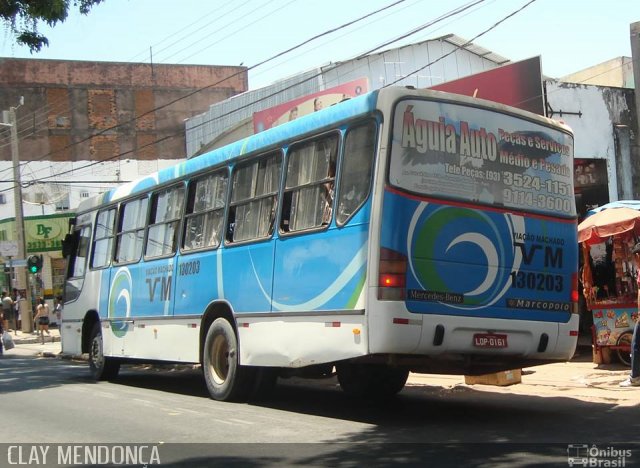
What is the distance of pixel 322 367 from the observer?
945 centimetres

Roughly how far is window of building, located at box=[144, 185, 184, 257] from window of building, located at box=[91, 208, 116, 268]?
5.46ft

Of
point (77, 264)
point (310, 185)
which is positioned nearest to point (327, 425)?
point (310, 185)

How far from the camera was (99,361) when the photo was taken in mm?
14062

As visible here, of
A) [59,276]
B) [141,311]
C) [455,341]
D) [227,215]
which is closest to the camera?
[455,341]

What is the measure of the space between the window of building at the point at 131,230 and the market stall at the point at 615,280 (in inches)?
264

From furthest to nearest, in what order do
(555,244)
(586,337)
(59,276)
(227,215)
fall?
(59,276), (586,337), (227,215), (555,244)

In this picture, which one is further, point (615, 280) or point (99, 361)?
point (99, 361)

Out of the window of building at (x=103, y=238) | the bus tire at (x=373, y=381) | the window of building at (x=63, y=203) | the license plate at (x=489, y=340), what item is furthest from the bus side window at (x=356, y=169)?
the window of building at (x=63, y=203)

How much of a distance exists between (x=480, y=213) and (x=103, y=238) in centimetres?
792

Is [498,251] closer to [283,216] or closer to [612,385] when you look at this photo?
[283,216]

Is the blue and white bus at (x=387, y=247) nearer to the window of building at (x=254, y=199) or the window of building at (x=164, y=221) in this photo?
the window of building at (x=254, y=199)

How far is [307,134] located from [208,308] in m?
2.86

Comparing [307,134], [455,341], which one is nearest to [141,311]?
[307,134]

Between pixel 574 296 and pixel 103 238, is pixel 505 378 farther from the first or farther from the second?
pixel 103 238
